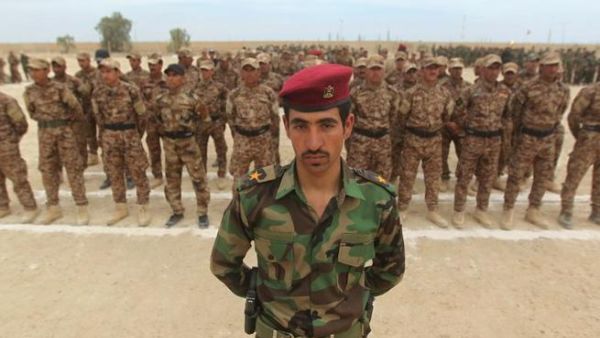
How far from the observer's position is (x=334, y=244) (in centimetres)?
155

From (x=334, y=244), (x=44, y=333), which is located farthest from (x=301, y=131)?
(x=44, y=333)

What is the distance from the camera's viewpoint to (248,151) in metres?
5.39

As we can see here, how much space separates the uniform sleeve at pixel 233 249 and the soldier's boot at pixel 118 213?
4242 millimetres

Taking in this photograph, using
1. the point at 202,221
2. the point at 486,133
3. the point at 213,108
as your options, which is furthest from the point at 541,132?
the point at 213,108

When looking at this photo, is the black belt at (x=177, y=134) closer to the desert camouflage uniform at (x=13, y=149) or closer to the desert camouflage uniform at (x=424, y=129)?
the desert camouflage uniform at (x=13, y=149)

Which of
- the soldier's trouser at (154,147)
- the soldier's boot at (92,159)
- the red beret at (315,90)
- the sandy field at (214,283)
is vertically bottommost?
the sandy field at (214,283)

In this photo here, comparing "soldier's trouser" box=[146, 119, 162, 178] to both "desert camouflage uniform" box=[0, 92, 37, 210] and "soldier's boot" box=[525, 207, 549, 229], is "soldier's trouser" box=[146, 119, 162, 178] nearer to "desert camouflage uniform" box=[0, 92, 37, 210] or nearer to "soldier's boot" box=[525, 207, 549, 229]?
"desert camouflage uniform" box=[0, 92, 37, 210]

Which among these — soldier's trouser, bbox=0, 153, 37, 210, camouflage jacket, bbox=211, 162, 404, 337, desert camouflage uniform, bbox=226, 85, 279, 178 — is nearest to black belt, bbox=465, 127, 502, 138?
desert camouflage uniform, bbox=226, 85, 279, 178

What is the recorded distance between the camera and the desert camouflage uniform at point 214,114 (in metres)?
6.68

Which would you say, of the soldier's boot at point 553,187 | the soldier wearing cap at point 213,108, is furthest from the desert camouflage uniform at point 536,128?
the soldier wearing cap at point 213,108

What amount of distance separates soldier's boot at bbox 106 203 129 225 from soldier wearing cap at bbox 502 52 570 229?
5.28 meters

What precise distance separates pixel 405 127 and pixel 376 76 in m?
0.82

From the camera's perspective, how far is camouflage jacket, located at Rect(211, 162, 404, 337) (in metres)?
1.55

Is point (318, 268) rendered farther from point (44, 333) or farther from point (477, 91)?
point (477, 91)
